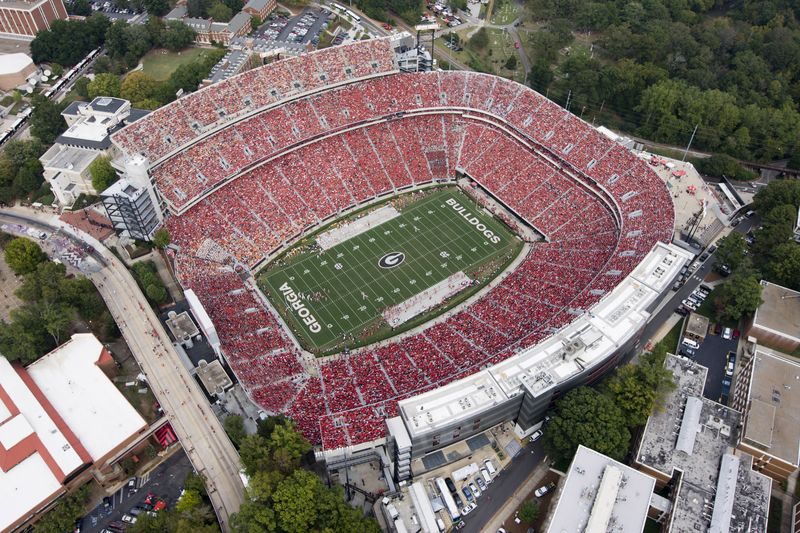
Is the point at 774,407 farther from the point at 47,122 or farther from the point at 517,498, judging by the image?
the point at 47,122

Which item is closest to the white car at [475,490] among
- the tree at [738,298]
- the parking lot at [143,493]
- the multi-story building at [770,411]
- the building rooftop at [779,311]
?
the multi-story building at [770,411]

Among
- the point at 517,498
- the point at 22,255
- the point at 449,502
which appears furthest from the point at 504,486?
the point at 22,255

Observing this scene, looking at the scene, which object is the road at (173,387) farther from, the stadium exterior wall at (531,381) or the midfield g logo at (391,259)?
the midfield g logo at (391,259)

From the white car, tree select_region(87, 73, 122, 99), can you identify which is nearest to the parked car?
the white car

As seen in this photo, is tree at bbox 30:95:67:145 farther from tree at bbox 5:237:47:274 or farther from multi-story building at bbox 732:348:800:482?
multi-story building at bbox 732:348:800:482

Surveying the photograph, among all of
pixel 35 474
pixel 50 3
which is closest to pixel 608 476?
pixel 35 474

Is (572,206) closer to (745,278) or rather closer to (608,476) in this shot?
(745,278)
